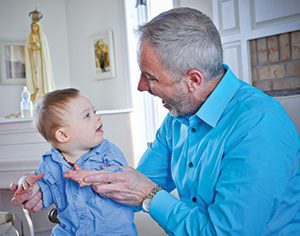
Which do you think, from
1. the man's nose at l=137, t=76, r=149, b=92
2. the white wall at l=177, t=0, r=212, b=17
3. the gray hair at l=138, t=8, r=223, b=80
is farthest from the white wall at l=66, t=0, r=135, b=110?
the gray hair at l=138, t=8, r=223, b=80

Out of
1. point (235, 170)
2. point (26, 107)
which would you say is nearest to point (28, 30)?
point (26, 107)

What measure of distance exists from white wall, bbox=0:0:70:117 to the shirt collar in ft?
12.3

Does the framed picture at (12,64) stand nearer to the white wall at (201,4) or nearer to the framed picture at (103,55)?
the framed picture at (103,55)

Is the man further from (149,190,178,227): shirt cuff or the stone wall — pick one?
the stone wall

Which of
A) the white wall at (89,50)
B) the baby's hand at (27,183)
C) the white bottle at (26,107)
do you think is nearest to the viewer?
the baby's hand at (27,183)

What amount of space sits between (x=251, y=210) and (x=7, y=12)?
426 cm

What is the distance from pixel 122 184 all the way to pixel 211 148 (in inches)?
12.0

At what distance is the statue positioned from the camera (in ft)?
14.1

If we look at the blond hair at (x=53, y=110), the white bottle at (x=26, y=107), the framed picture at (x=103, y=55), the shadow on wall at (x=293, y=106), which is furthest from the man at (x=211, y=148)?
Answer: the framed picture at (x=103, y=55)

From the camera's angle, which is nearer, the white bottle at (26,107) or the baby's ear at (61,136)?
the baby's ear at (61,136)

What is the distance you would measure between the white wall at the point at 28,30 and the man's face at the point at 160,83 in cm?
362

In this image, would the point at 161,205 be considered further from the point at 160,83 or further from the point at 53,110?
the point at 53,110

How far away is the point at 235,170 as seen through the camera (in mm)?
1143

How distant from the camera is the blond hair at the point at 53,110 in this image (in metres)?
1.50
